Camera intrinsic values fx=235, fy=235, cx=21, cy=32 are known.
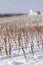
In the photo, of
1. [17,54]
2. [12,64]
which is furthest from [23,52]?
[12,64]

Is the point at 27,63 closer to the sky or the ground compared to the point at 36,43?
closer to the ground

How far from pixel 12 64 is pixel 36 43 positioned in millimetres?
2935

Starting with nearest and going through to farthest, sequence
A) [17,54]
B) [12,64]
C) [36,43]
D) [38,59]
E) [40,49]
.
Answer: [12,64] < [38,59] < [17,54] < [40,49] < [36,43]

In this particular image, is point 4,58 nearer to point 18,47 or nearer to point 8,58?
point 8,58

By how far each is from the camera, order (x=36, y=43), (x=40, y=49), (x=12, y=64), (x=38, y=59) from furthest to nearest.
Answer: (x=36, y=43) → (x=40, y=49) → (x=38, y=59) → (x=12, y=64)

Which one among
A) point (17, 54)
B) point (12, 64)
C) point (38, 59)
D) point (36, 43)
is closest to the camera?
point (12, 64)

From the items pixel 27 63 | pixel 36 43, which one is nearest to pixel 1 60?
pixel 27 63

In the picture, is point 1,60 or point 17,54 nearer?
point 1,60

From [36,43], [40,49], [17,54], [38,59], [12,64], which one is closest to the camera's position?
[12,64]

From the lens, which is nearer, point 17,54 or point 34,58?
point 34,58

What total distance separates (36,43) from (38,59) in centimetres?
226

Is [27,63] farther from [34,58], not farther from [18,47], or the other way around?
[18,47]

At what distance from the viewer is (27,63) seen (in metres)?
6.91

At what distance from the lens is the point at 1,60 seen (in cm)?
716
